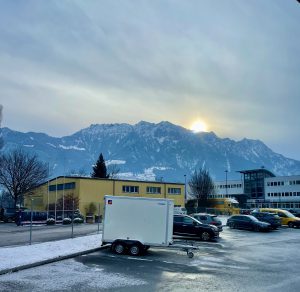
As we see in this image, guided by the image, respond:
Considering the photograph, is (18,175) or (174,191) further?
(174,191)

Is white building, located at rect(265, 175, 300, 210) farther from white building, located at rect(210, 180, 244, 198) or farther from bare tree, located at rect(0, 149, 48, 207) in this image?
bare tree, located at rect(0, 149, 48, 207)

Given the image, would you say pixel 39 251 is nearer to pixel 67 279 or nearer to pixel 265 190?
pixel 67 279

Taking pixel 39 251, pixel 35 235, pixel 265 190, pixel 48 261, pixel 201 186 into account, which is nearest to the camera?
pixel 48 261

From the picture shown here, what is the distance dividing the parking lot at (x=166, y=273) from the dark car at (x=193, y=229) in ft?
20.1

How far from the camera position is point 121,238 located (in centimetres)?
1925

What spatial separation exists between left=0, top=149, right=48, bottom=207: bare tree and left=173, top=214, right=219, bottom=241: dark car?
37.5 metres

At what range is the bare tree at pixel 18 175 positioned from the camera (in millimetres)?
61156

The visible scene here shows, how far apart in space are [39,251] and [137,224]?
435 centimetres

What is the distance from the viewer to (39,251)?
18.5 metres

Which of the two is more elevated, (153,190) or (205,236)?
(153,190)

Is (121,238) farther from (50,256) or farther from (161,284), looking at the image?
(161,284)

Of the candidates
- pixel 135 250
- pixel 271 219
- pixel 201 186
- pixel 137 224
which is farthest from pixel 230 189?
pixel 135 250

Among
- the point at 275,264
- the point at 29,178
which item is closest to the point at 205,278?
the point at 275,264

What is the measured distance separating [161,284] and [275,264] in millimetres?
6717
